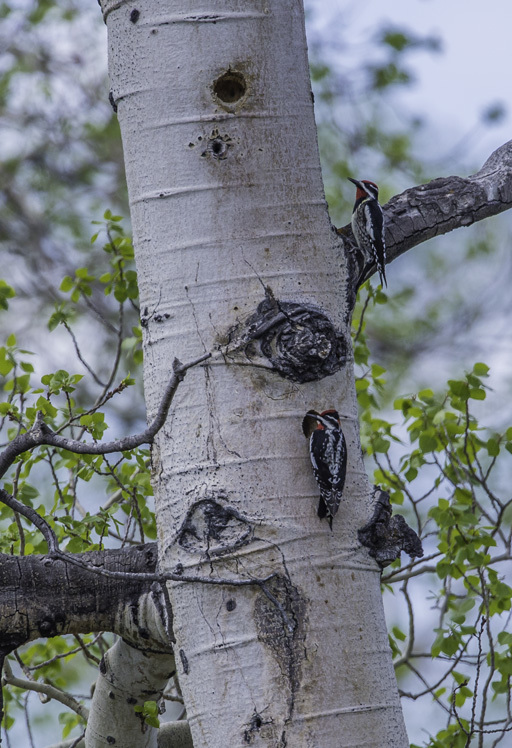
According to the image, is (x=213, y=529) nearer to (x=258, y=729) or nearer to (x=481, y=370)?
(x=258, y=729)

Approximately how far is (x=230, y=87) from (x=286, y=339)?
550mm

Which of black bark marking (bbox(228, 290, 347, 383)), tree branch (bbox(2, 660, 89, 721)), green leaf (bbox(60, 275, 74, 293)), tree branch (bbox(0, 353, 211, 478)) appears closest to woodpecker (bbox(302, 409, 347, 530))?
black bark marking (bbox(228, 290, 347, 383))

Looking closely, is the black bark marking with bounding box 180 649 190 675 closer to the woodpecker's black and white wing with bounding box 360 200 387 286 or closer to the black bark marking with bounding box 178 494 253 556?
the black bark marking with bounding box 178 494 253 556

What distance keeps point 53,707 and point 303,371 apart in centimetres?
618

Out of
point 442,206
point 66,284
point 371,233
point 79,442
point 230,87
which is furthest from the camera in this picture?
point 66,284

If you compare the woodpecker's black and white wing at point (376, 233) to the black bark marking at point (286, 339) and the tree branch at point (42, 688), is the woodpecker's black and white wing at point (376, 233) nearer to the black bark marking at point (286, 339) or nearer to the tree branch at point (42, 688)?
the black bark marking at point (286, 339)

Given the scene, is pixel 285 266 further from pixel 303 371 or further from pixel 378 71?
pixel 378 71

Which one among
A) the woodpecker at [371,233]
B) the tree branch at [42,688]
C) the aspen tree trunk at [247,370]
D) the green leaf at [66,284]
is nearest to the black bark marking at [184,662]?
the aspen tree trunk at [247,370]

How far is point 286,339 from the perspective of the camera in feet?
5.69

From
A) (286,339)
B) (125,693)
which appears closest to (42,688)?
(125,693)

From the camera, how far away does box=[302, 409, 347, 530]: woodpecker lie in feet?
5.37

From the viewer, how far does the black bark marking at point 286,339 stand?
1728mm

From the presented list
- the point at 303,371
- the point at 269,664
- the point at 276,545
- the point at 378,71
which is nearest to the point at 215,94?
the point at 303,371

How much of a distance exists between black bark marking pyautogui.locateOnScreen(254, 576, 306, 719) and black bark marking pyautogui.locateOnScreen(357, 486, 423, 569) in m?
0.19
